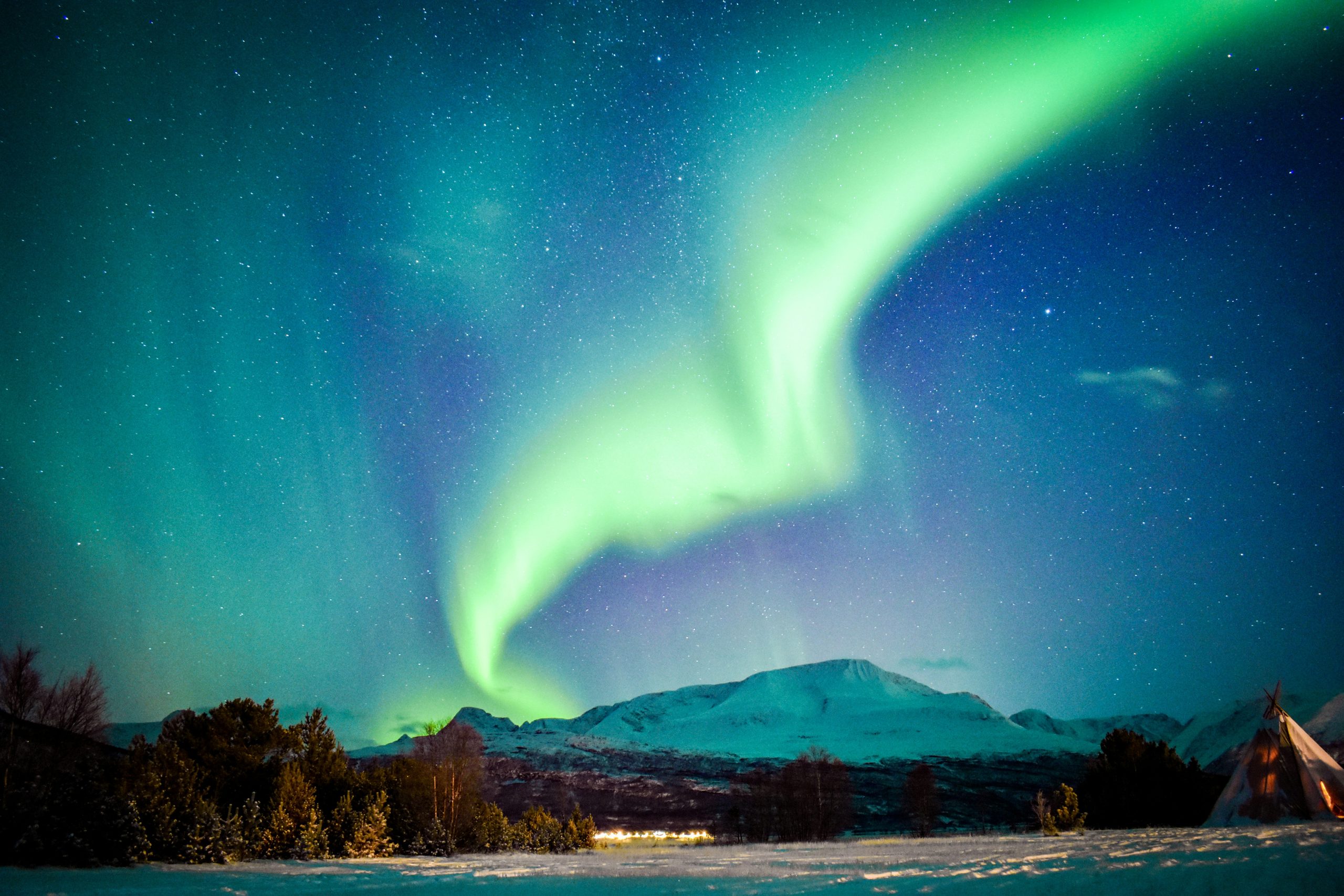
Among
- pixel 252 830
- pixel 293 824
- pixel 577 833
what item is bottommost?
pixel 577 833

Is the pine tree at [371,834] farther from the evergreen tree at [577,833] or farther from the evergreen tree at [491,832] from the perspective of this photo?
the evergreen tree at [577,833]

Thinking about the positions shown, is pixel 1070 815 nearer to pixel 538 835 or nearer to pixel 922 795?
pixel 538 835

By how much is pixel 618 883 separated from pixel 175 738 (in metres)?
27.4

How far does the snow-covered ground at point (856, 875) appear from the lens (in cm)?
996

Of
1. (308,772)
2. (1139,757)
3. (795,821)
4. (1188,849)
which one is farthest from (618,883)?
(795,821)

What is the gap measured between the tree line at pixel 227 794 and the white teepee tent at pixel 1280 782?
33992 mm

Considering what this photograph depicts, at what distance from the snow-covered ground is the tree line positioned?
44.2 inches

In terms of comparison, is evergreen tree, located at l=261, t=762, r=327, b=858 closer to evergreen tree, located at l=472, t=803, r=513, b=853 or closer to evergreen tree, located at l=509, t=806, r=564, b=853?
evergreen tree, located at l=472, t=803, r=513, b=853

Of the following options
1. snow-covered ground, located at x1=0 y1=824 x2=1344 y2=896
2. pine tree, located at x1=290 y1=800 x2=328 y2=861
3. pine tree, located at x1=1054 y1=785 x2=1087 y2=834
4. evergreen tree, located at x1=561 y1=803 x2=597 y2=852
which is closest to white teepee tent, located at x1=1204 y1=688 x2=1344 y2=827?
pine tree, located at x1=1054 y1=785 x2=1087 y2=834

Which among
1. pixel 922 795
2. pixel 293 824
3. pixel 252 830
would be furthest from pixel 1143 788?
pixel 252 830

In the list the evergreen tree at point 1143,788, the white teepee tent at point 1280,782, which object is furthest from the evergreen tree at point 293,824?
the evergreen tree at point 1143,788

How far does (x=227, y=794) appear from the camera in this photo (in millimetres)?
31016

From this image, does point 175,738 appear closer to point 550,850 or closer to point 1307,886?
point 550,850

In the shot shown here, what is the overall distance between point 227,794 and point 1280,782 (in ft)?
161
